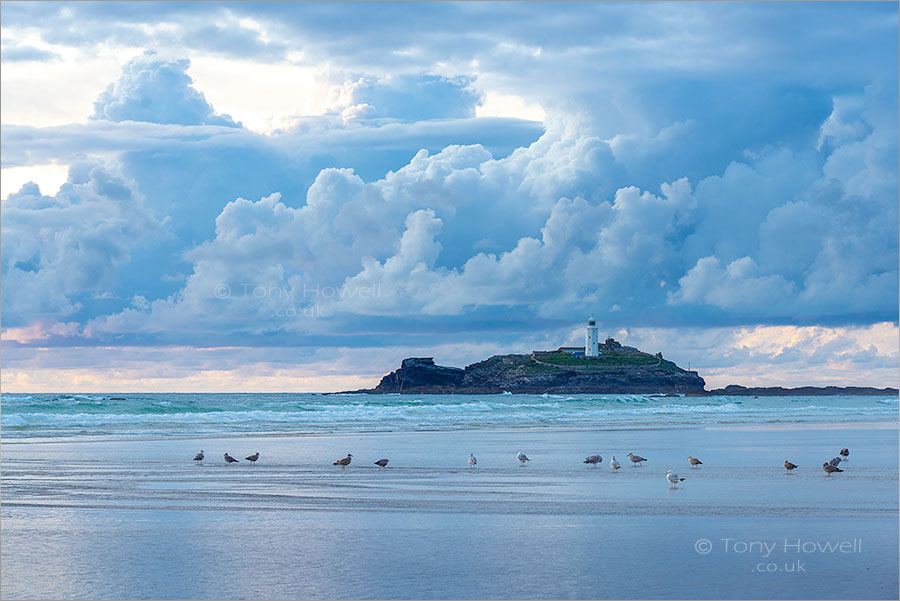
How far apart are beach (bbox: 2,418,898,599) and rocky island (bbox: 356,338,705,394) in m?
158

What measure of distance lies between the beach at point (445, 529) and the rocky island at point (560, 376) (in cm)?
15821

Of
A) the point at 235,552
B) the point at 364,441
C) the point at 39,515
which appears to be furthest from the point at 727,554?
the point at 364,441

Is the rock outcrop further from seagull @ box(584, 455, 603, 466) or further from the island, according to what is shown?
seagull @ box(584, 455, 603, 466)

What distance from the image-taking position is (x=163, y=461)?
25.5 metres

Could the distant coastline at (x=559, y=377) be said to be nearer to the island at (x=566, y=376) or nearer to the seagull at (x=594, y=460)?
the island at (x=566, y=376)

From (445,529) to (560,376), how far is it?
173 meters

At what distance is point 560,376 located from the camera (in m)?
186

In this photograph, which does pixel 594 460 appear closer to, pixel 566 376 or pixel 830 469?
pixel 830 469

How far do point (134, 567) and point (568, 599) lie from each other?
481cm

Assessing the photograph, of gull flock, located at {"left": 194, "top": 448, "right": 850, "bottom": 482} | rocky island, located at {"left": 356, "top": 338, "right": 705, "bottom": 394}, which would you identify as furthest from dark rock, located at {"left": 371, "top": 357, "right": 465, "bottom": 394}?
gull flock, located at {"left": 194, "top": 448, "right": 850, "bottom": 482}

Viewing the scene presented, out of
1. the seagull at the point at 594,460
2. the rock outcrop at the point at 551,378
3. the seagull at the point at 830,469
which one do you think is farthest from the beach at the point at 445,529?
the rock outcrop at the point at 551,378

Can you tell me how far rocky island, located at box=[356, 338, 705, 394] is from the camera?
183125mm

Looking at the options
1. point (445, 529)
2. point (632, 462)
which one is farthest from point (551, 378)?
point (445, 529)

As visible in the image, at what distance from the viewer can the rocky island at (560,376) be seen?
601 feet
